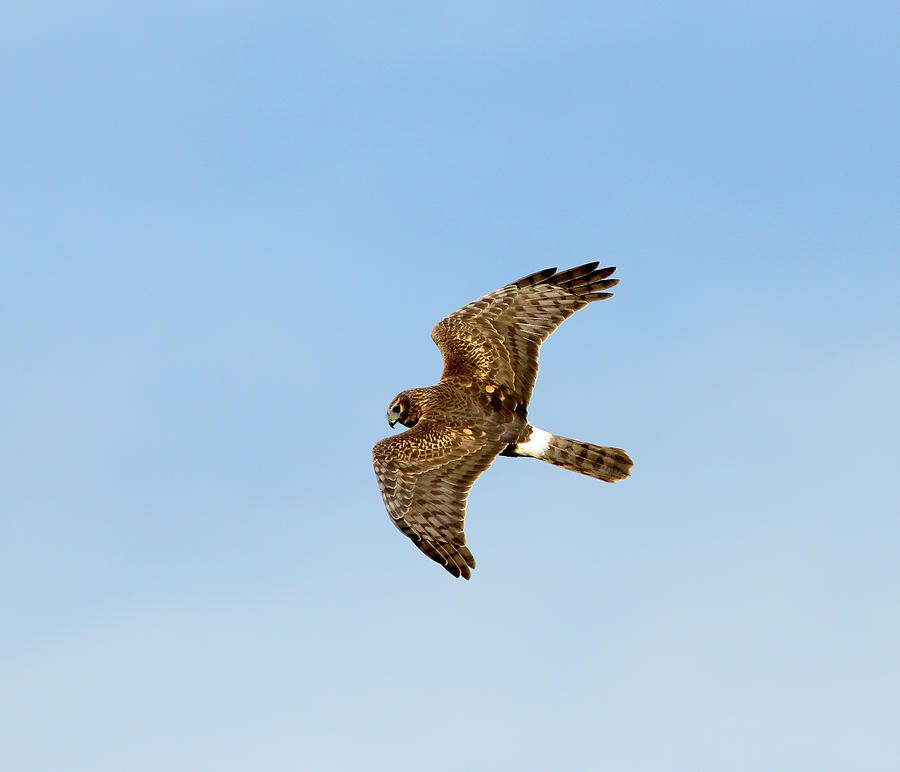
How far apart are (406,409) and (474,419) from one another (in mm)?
1213

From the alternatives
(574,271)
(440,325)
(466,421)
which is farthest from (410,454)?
(574,271)

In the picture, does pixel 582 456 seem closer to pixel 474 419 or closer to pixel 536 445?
pixel 536 445

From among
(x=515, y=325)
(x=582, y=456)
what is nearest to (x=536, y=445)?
(x=582, y=456)

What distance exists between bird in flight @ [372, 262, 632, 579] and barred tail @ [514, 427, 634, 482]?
18 mm

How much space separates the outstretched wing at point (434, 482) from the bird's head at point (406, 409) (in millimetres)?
594

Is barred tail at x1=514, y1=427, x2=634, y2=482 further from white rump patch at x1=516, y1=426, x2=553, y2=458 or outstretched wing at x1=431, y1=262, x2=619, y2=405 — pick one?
outstretched wing at x1=431, y1=262, x2=619, y2=405

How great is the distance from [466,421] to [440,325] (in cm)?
251

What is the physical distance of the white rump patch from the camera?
839 inches

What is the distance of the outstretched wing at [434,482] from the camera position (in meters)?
19.0

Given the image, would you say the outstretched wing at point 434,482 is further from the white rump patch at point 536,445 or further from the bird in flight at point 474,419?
the white rump patch at point 536,445

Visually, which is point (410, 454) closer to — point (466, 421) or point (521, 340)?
point (466, 421)

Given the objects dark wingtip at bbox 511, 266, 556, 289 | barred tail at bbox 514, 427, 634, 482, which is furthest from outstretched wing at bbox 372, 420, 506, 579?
dark wingtip at bbox 511, 266, 556, 289

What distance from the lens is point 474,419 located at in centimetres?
2067

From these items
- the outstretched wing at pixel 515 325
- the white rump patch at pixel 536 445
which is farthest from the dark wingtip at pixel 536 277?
the white rump patch at pixel 536 445
